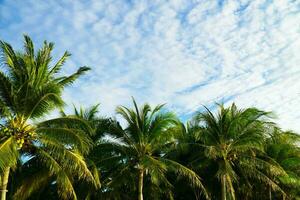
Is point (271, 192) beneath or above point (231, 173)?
beneath

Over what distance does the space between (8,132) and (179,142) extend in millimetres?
10884

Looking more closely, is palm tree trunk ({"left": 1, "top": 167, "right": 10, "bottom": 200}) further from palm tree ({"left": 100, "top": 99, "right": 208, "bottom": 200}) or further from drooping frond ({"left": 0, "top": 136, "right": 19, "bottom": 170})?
palm tree ({"left": 100, "top": 99, "right": 208, "bottom": 200})

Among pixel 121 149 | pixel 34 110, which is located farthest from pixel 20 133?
pixel 121 149

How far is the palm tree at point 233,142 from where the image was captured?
71.6 feet

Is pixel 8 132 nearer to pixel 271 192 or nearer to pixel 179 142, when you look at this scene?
pixel 179 142

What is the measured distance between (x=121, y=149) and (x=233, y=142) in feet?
19.7

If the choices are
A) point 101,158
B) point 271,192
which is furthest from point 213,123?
point 271,192

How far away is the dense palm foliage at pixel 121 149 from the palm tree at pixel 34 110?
0.12 feet

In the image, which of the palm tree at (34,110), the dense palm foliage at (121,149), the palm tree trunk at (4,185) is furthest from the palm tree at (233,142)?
the palm tree trunk at (4,185)

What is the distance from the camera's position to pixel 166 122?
21578 mm

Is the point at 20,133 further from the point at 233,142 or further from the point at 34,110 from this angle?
the point at 233,142

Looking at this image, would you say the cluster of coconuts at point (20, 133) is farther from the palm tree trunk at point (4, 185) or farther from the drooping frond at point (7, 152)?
the palm tree trunk at point (4, 185)

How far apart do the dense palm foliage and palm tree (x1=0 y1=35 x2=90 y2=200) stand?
0.12ft

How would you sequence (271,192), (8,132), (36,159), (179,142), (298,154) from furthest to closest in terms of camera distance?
(271,192)
(298,154)
(179,142)
(36,159)
(8,132)
